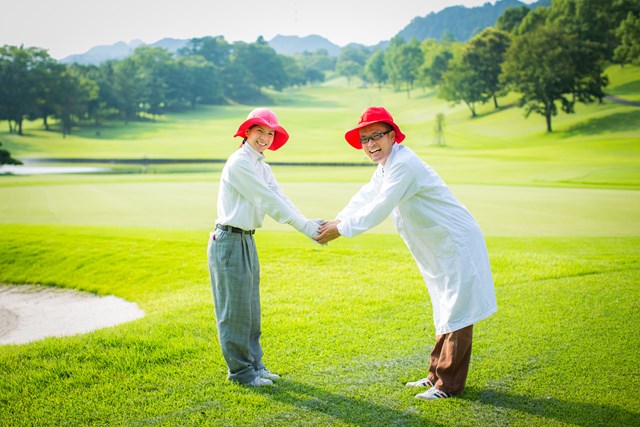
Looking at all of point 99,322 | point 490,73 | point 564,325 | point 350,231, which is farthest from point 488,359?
point 490,73

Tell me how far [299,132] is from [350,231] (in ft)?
176

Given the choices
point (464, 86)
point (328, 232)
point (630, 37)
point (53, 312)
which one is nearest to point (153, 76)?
point (464, 86)

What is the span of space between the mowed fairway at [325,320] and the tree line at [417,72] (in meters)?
32.6

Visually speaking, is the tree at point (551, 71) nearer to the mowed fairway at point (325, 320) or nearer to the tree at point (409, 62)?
the mowed fairway at point (325, 320)

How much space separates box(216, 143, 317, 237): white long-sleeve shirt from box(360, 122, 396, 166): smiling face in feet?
2.75

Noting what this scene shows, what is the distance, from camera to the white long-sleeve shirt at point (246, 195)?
408cm

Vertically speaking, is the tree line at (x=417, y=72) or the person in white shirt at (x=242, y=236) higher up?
the tree line at (x=417, y=72)

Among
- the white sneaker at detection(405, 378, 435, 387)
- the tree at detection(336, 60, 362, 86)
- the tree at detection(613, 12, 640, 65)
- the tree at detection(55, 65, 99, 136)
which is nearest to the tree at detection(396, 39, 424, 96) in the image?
the tree at detection(613, 12, 640, 65)

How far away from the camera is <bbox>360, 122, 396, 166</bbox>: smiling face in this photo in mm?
4195

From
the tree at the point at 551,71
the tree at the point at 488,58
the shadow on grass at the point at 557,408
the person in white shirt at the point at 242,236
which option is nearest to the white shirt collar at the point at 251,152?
the person in white shirt at the point at 242,236

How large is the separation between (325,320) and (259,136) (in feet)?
7.83

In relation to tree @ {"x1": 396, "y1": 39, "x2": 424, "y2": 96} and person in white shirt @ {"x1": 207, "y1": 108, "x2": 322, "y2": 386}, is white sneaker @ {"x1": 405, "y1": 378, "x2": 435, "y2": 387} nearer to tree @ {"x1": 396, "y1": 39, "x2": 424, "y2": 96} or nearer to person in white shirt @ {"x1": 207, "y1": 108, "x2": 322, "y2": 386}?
person in white shirt @ {"x1": 207, "y1": 108, "x2": 322, "y2": 386}

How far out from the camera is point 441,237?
13.1ft

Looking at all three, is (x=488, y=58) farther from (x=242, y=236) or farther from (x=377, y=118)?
(x=242, y=236)
